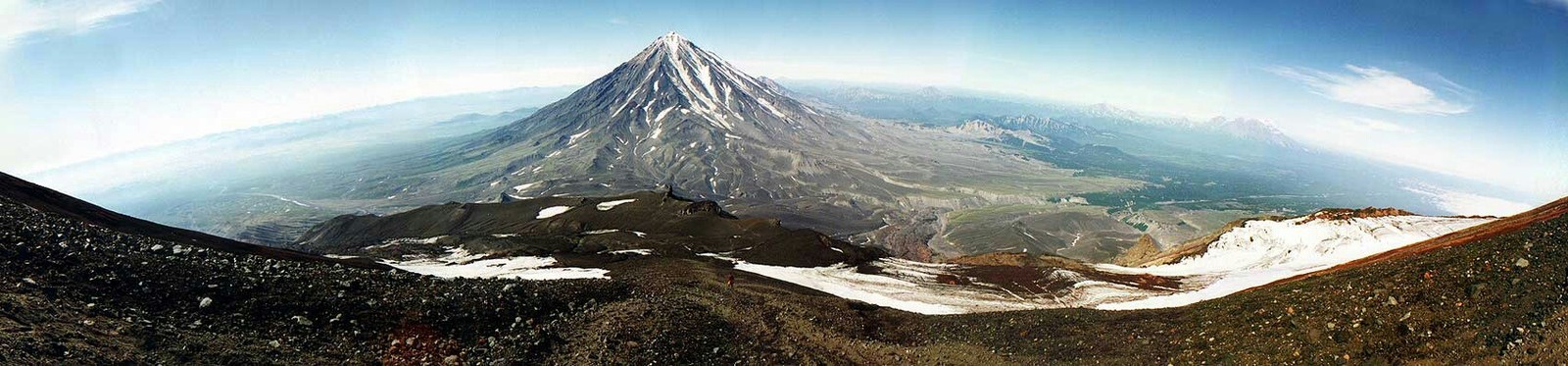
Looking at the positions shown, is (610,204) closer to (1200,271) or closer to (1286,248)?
(1200,271)

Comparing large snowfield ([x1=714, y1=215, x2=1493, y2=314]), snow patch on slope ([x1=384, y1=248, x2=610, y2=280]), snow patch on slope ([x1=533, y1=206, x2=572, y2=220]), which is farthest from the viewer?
snow patch on slope ([x1=533, y1=206, x2=572, y2=220])

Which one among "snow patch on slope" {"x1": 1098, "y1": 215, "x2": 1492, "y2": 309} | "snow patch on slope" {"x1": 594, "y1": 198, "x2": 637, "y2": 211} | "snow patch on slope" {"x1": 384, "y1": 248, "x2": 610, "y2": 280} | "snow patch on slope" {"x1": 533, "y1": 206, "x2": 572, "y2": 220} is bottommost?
"snow patch on slope" {"x1": 533, "y1": 206, "x2": 572, "y2": 220}

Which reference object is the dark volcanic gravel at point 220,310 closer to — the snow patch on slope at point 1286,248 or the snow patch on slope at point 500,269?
the snow patch on slope at point 500,269

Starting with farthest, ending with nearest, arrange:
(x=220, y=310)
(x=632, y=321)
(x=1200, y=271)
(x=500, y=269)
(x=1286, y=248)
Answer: (x=1286, y=248), (x=1200, y=271), (x=500, y=269), (x=632, y=321), (x=220, y=310)

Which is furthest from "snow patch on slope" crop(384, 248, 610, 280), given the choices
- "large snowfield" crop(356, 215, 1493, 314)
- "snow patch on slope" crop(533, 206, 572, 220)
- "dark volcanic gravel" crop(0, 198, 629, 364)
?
"snow patch on slope" crop(533, 206, 572, 220)

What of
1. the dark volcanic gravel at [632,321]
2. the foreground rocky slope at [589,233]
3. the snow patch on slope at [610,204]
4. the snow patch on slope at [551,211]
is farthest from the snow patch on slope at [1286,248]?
the snow patch on slope at [551,211]

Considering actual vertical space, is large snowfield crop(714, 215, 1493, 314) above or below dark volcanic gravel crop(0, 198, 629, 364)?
below

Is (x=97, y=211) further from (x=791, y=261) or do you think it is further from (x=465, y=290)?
(x=791, y=261)

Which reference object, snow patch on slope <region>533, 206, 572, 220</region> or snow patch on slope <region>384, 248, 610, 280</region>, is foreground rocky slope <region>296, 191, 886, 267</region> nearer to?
snow patch on slope <region>533, 206, 572, 220</region>

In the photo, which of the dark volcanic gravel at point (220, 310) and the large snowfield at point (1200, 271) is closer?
the dark volcanic gravel at point (220, 310)

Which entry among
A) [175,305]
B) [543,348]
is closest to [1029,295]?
[543,348]

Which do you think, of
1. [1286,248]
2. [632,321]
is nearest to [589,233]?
[632,321]

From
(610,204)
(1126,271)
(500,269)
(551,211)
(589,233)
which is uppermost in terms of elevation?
(500,269)
